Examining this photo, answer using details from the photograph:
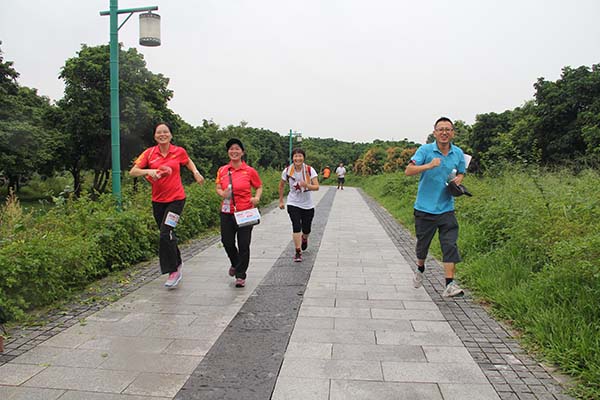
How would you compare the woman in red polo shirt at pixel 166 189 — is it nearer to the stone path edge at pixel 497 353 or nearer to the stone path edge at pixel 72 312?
the stone path edge at pixel 72 312

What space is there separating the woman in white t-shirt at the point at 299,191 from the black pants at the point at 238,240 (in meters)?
1.50

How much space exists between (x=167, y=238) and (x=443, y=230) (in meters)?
2.98

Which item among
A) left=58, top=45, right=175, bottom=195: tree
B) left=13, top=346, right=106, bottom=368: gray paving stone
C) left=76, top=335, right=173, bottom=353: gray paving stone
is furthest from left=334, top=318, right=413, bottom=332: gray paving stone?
left=58, top=45, right=175, bottom=195: tree

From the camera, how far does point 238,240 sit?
5.29 m

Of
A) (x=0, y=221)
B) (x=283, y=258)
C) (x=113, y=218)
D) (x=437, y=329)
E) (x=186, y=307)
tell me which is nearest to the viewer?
(x=437, y=329)

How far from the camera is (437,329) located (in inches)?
156

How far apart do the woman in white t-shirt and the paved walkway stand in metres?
1.22

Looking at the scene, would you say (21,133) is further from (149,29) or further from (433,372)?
(433,372)

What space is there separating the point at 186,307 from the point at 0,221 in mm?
2559

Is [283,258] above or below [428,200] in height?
below

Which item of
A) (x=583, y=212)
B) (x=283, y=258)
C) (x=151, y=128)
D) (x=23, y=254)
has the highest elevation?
(x=151, y=128)

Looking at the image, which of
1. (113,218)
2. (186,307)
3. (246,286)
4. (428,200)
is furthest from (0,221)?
(428,200)

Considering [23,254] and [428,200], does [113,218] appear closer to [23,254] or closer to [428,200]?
[23,254]

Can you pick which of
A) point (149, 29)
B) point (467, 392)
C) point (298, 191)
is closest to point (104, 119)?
point (149, 29)
